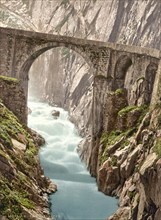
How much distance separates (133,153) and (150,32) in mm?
30800

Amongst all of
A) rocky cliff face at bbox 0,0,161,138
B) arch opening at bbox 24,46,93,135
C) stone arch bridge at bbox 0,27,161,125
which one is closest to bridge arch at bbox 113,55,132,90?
stone arch bridge at bbox 0,27,161,125

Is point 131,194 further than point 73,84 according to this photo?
No

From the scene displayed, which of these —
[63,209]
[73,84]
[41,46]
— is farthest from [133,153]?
[73,84]

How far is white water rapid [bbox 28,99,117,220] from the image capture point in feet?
127

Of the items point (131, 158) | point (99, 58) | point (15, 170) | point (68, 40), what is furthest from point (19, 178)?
point (68, 40)

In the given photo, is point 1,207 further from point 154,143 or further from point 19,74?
point 19,74

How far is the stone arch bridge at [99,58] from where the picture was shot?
43281 mm

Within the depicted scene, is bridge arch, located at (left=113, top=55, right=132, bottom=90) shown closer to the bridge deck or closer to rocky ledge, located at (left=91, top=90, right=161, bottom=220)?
the bridge deck

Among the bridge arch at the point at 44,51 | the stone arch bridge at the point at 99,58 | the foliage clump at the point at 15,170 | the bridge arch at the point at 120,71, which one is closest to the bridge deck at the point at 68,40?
the stone arch bridge at the point at 99,58

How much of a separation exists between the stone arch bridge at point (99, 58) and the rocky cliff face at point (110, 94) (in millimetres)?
729

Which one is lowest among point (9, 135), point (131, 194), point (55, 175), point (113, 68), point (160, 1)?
point (55, 175)

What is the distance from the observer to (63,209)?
38.8m

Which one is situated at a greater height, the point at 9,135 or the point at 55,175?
the point at 9,135

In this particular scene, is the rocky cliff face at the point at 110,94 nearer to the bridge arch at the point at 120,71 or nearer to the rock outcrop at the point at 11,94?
the bridge arch at the point at 120,71
